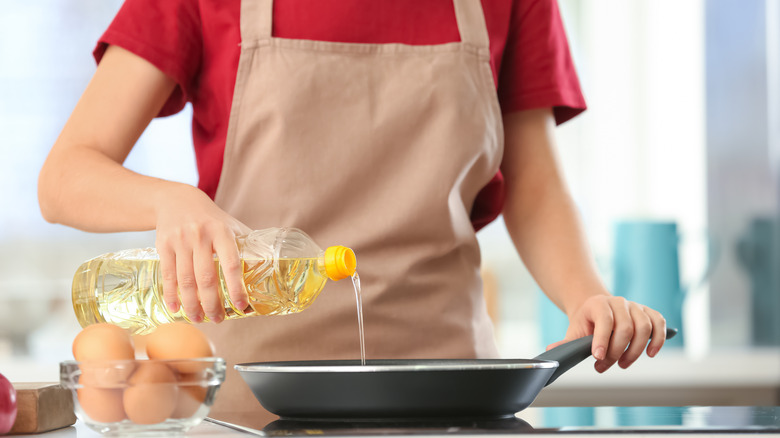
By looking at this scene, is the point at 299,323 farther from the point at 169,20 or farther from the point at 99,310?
the point at 169,20

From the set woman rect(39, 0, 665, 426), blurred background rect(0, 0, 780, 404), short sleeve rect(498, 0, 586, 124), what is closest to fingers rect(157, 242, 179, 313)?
woman rect(39, 0, 665, 426)

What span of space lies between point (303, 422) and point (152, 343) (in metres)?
0.14

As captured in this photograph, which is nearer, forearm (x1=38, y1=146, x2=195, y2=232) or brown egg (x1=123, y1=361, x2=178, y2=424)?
brown egg (x1=123, y1=361, x2=178, y2=424)

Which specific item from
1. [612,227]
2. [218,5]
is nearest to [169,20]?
[218,5]

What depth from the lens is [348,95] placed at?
110cm

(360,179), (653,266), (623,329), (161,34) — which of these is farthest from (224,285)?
(653,266)

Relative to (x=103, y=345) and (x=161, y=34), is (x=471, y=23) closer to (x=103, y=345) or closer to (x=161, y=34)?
(x=161, y=34)

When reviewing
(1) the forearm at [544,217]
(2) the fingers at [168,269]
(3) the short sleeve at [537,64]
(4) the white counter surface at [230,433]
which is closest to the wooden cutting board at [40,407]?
(4) the white counter surface at [230,433]

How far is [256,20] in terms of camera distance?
1.08 meters

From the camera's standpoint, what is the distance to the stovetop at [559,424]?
59 centimetres

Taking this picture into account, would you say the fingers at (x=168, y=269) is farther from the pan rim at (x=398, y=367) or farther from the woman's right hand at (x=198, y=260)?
the pan rim at (x=398, y=367)

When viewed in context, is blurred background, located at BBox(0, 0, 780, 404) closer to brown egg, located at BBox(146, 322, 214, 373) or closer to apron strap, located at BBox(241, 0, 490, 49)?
apron strap, located at BBox(241, 0, 490, 49)

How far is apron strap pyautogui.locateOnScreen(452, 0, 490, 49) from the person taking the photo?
114cm

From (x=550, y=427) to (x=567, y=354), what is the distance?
0.56 feet
